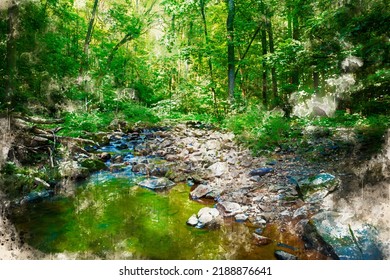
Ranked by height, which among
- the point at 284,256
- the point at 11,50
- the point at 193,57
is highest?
the point at 193,57

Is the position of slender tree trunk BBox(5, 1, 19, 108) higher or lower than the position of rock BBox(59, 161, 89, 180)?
higher

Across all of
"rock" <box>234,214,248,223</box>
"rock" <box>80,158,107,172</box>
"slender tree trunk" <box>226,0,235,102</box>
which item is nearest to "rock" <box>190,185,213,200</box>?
"rock" <box>234,214,248,223</box>

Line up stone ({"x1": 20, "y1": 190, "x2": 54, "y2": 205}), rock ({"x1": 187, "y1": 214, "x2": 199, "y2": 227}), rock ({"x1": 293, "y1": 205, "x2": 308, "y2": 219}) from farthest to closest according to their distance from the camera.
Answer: stone ({"x1": 20, "y1": 190, "x2": 54, "y2": 205})
rock ({"x1": 187, "y1": 214, "x2": 199, "y2": 227})
rock ({"x1": 293, "y1": 205, "x2": 308, "y2": 219})

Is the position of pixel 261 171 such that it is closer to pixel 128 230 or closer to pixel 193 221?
pixel 193 221

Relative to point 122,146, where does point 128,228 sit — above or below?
below

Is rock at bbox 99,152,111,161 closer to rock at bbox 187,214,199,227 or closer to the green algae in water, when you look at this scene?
the green algae in water

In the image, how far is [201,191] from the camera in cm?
473

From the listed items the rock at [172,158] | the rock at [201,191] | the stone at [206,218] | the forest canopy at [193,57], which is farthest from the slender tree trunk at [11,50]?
the rock at [172,158]

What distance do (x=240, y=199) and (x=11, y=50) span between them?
4.47m

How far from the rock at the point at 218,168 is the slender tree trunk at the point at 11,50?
3.93 m

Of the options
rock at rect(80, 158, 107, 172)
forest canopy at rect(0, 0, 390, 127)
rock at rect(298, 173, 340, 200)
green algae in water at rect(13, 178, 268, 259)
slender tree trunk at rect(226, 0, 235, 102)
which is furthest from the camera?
slender tree trunk at rect(226, 0, 235, 102)

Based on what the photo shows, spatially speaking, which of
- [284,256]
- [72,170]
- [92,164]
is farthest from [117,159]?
[284,256]

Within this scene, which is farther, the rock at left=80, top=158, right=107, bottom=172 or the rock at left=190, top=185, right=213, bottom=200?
the rock at left=80, top=158, right=107, bottom=172

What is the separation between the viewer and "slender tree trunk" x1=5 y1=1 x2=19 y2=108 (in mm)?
4031
